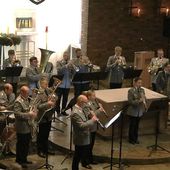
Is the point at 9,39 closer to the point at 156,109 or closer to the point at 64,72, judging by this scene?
the point at 64,72

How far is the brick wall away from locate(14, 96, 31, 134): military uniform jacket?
7.68m

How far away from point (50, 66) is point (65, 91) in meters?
0.97

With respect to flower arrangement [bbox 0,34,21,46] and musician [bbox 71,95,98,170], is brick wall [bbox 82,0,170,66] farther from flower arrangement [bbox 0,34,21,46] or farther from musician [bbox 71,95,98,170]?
musician [bbox 71,95,98,170]

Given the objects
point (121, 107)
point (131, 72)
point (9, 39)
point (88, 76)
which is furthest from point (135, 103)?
point (9, 39)

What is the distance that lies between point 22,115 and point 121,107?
8.90 ft

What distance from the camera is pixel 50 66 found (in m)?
11.6

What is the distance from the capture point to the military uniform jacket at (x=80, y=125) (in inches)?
340

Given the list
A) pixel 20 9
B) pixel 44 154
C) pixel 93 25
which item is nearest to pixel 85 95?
pixel 44 154

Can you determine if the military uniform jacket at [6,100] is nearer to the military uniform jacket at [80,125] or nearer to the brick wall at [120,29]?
the military uniform jacket at [80,125]

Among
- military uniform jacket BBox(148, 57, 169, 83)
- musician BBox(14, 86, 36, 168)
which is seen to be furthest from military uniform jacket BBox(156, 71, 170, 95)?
musician BBox(14, 86, 36, 168)

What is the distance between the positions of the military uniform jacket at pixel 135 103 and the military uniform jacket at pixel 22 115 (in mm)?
2428

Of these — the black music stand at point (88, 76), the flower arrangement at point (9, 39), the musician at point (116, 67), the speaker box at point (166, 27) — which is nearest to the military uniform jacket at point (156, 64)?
the musician at point (116, 67)

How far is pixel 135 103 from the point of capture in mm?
10430

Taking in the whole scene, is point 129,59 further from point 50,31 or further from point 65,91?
point 65,91
